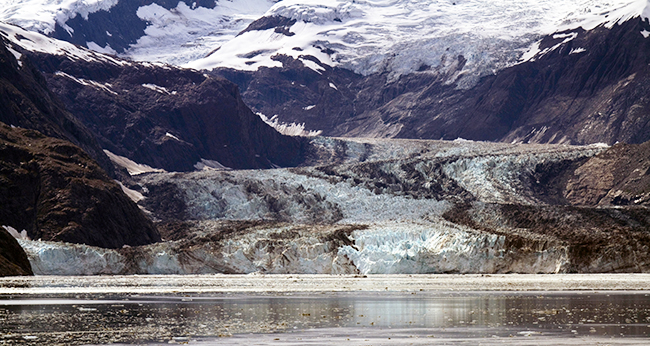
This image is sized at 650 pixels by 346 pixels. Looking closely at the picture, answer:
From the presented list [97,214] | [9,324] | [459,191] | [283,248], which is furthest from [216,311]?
[459,191]

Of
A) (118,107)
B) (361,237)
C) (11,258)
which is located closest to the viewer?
(11,258)

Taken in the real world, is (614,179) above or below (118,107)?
below

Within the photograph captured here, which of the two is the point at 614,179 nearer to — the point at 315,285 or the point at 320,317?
the point at 315,285

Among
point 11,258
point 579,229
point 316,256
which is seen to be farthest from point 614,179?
point 11,258

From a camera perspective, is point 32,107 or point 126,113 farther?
point 126,113

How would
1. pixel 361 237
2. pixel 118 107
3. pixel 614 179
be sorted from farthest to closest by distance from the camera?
pixel 118 107, pixel 614 179, pixel 361 237

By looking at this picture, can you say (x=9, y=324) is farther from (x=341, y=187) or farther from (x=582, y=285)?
(x=341, y=187)
